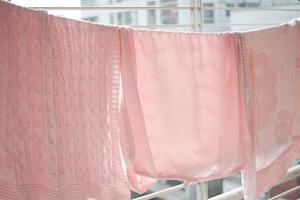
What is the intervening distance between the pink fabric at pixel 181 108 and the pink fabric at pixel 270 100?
42 mm

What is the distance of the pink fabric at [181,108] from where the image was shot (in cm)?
74

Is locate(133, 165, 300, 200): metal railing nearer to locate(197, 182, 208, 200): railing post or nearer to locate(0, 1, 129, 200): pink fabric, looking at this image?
locate(197, 182, 208, 200): railing post

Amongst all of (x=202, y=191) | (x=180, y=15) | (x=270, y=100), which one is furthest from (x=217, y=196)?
(x=180, y=15)

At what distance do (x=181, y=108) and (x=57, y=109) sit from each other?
0.30 metres

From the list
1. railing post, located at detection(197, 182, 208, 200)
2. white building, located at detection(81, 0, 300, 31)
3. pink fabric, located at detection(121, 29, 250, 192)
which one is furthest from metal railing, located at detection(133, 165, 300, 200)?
white building, located at detection(81, 0, 300, 31)

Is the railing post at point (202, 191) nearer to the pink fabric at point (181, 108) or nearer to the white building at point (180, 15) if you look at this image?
the pink fabric at point (181, 108)

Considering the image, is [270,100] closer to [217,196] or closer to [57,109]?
[217,196]

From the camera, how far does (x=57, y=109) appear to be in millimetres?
657

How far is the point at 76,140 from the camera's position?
2.23ft

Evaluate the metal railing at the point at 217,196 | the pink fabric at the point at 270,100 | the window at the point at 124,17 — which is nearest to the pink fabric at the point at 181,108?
the pink fabric at the point at 270,100

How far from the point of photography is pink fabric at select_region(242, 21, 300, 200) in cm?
87

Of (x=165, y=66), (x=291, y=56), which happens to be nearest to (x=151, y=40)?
(x=165, y=66)

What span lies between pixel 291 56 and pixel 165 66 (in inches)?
16.7

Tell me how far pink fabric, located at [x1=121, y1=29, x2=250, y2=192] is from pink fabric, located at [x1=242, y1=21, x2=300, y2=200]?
0.14 feet
